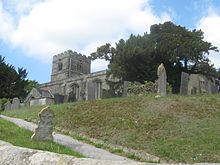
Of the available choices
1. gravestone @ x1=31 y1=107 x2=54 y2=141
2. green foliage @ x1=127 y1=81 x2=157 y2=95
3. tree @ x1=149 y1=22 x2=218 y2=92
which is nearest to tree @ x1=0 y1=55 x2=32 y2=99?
tree @ x1=149 y1=22 x2=218 y2=92

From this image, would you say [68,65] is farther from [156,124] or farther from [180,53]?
[156,124]

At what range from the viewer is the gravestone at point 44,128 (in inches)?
474

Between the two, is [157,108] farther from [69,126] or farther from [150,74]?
[150,74]

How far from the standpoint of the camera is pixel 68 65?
3000 inches

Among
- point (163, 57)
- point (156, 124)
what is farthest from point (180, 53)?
point (156, 124)

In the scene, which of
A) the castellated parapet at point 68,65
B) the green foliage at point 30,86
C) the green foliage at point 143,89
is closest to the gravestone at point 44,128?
the green foliage at point 143,89

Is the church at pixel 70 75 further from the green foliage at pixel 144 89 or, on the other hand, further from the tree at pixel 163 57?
the green foliage at pixel 144 89

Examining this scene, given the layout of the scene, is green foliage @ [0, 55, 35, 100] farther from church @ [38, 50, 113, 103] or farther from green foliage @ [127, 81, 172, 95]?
green foliage @ [127, 81, 172, 95]


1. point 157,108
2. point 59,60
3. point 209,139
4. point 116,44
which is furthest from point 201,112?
point 59,60

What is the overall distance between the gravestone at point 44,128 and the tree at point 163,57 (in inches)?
1148

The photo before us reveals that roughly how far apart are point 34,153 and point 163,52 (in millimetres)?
39308

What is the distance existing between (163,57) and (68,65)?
35.9 m

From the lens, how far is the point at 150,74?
41.3m

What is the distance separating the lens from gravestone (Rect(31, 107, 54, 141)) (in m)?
12.0
